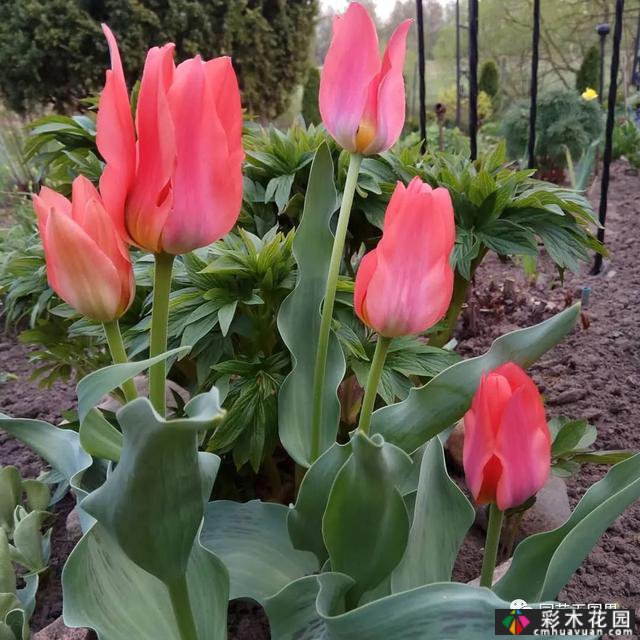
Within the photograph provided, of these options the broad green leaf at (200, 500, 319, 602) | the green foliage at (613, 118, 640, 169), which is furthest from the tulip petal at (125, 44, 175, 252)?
the green foliage at (613, 118, 640, 169)

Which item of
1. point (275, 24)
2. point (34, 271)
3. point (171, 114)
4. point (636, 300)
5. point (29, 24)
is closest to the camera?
point (171, 114)

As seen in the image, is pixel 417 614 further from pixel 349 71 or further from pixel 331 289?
pixel 349 71

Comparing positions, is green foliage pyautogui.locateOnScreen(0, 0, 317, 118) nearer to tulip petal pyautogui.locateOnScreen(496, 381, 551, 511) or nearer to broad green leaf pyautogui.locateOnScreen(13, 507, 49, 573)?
broad green leaf pyautogui.locateOnScreen(13, 507, 49, 573)

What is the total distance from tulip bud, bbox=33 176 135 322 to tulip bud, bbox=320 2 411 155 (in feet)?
0.95

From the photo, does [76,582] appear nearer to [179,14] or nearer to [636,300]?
[636,300]

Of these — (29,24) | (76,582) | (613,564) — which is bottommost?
(613,564)

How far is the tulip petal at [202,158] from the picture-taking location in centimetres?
49

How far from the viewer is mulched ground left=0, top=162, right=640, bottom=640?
3.79 ft

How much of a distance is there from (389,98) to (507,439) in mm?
378

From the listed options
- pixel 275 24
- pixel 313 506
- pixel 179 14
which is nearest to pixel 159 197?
pixel 313 506

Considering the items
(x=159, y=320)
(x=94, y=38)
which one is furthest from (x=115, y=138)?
(x=94, y=38)

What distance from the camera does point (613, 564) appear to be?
3.84 feet

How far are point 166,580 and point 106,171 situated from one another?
35 cm

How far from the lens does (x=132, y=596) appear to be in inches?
27.7
